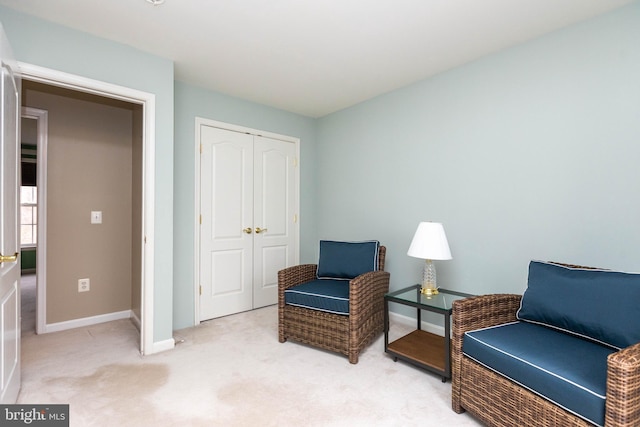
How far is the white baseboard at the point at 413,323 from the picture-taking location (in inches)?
114

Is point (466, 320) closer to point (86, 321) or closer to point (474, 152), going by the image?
point (474, 152)

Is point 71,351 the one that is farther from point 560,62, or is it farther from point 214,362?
point 560,62

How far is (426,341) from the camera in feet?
8.64

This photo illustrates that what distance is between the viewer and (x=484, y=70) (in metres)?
2.62

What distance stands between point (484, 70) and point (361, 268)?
1939 mm

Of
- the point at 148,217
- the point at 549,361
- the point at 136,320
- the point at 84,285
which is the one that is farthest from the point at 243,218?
the point at 549,361

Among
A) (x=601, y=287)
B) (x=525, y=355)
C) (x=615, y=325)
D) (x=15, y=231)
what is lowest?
(x=525, y=355)

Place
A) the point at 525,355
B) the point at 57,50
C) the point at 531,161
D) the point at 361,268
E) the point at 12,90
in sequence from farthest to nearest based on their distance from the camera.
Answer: the point at 361,268
the point at 531,161
the point at 57,50
the point at 12,90
the point at 525,355

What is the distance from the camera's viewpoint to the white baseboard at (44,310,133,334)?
→ 3045 millimetres

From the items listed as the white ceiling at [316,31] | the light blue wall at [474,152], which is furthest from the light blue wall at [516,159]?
the white ceiling at [316,31]

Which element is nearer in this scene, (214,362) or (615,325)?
(615,325)

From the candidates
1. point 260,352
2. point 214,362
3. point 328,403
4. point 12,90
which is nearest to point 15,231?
point 12,90

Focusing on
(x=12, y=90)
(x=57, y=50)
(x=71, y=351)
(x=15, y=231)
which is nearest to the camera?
(x=12, y=90)
